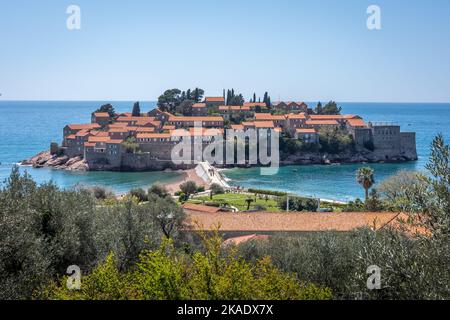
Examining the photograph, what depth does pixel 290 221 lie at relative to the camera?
22922 millimetres

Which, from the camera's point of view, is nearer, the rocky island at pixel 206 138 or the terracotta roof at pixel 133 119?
the rocky island at pixel 206 138

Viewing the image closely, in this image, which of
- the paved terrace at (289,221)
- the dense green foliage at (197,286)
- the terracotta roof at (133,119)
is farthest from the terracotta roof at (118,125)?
the dense green foliage at (197,286)

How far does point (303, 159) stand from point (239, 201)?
33.0 m

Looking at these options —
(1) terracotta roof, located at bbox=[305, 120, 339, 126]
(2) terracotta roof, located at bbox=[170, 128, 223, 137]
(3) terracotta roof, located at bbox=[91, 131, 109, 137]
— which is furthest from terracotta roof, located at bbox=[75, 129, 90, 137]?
(1) terracotta roof, located at bbox=[305, 120, 339, 126]

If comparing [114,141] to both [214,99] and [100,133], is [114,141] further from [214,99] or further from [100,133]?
[214,99]

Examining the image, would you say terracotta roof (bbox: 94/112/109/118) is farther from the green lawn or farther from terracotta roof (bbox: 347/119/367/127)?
the green lawn

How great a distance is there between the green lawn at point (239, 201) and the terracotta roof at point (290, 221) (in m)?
8.06

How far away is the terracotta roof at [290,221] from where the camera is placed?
2184 centimetres

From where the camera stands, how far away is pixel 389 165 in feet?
215

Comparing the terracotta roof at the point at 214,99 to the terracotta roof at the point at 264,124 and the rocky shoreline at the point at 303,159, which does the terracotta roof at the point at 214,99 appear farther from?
the rocky shoreline at the point at 303,159

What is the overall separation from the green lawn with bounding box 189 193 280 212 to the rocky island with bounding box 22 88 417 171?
2361 cm

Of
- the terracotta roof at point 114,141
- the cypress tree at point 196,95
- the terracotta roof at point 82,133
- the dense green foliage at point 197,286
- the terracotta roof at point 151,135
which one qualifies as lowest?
the terracotta roof at point 114,141

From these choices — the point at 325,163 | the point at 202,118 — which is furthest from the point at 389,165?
the point at 202,118

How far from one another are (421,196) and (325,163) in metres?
59.3
